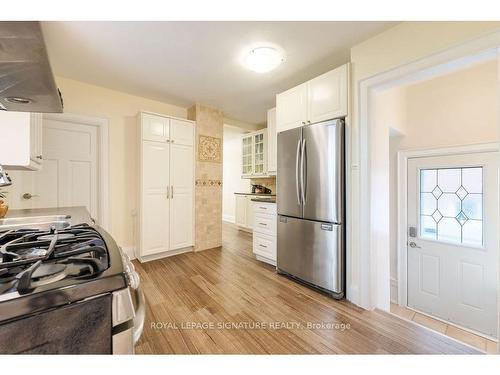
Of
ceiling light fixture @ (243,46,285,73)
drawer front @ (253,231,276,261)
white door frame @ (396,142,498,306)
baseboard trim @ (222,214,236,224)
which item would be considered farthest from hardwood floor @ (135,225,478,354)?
baseboard trim @ (222,214,236,224)

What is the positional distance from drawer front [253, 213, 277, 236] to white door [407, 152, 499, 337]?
1929mm

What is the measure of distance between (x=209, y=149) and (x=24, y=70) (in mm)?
2656

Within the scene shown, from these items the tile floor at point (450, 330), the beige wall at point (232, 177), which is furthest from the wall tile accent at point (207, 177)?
the tile floor at point (450, 330)

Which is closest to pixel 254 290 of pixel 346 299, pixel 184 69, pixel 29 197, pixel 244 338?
pixel 244 338

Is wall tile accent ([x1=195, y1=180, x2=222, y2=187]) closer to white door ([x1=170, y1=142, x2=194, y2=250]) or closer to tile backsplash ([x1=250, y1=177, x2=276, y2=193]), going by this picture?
white door ([x1=170, y1=142, x2=194, y2=250])

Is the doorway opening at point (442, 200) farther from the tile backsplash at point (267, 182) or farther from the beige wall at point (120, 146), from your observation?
the beige wall at point (120, 146)

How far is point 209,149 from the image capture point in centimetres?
366

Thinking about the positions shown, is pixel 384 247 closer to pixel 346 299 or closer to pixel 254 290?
pixel 346 299

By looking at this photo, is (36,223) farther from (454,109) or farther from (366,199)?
(454,109)

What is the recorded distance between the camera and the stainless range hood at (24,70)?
2.92ft

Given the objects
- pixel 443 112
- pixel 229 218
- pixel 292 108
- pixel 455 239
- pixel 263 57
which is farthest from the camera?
pixel 229 218

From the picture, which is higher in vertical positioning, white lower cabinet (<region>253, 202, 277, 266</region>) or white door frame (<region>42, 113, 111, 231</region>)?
white door frame (<region>42, 113, 111, 231</region>)

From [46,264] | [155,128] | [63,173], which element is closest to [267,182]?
[155,128]

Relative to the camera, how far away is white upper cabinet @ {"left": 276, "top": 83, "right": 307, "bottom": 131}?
93.7 inches
